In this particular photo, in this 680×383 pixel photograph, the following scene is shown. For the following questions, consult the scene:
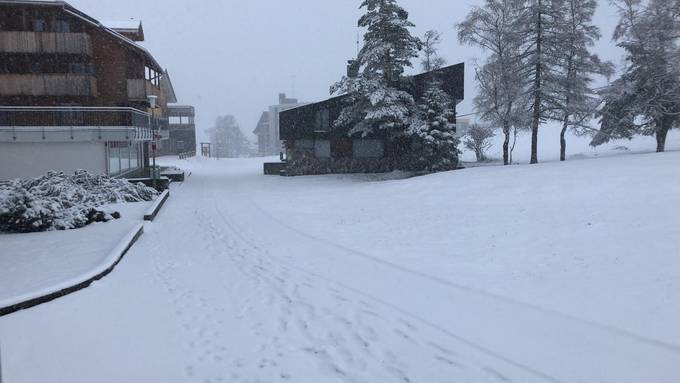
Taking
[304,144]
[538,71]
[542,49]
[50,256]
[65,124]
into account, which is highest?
[542,49]

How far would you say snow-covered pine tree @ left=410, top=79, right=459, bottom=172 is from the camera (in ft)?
85.3

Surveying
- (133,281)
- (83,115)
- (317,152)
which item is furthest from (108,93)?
(133,281)

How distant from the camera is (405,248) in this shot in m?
9.92

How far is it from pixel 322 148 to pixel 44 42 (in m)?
18.2

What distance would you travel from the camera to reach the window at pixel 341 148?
3203 centimetres

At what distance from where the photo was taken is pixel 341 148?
105ft

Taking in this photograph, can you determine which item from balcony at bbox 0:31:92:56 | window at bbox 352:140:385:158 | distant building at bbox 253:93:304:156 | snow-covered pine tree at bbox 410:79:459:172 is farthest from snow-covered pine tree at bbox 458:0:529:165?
distant building at bbox 253:93:304:156

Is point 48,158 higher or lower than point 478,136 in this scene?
lower

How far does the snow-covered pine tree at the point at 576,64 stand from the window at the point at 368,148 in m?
11.1

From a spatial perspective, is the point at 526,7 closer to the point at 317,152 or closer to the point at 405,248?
the point at 317,152

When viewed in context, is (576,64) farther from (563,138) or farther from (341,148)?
(341,148)

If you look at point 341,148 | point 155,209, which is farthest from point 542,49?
point 155,209

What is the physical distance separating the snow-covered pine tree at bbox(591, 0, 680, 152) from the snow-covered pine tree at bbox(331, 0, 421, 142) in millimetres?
11969

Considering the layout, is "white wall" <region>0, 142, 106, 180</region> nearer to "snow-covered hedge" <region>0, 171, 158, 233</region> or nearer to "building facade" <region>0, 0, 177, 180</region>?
"building facade" <region>0, 0, 177, 180</region>
